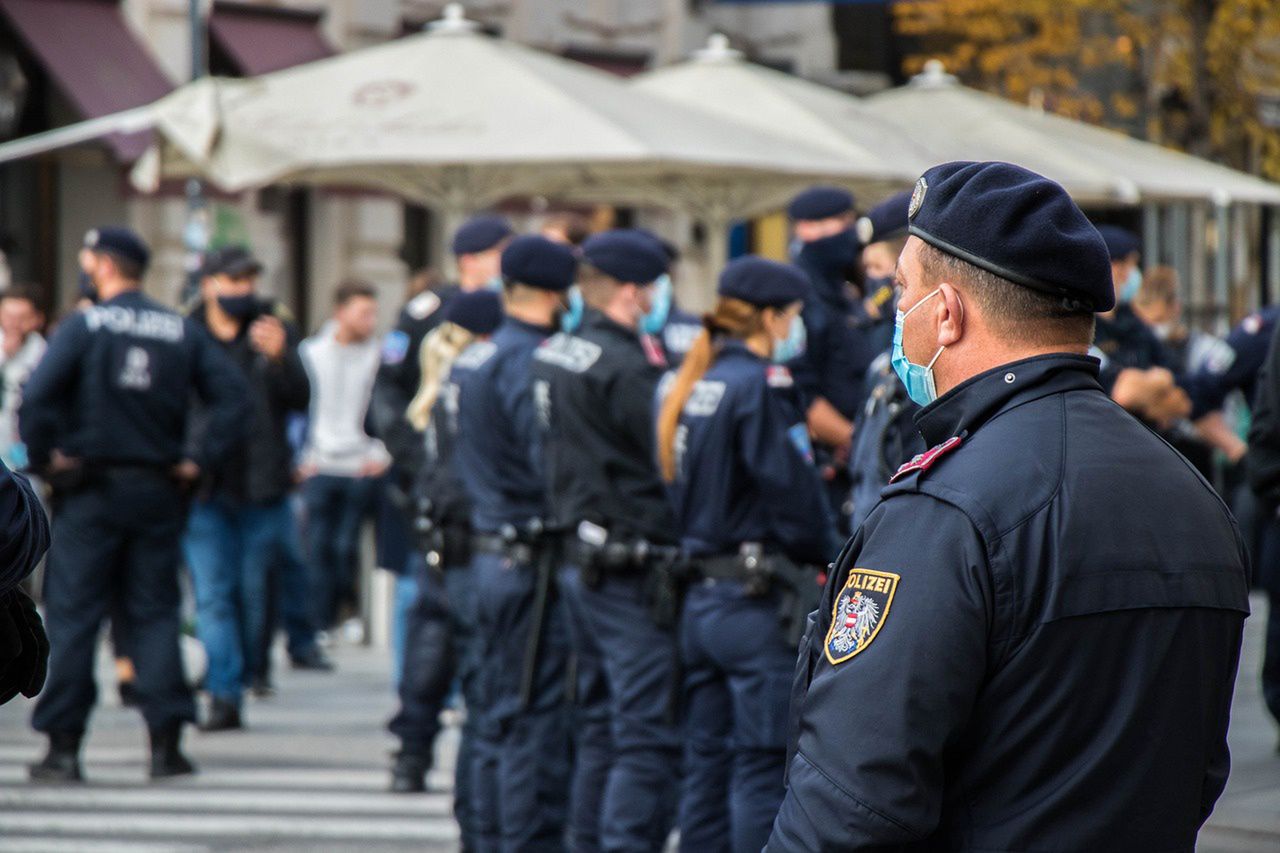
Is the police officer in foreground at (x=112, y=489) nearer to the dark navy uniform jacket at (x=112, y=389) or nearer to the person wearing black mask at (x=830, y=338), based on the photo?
the dark navy uniform jacket at (x=112, y=389)

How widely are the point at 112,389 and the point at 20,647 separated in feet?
17.5

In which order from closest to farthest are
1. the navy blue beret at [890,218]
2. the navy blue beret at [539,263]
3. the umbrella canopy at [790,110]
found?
the navy blue beret at [890,218]
the navy blue beret at [539,263]
the umbrella canopy at [790,110]

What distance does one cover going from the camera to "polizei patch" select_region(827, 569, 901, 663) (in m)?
2.59

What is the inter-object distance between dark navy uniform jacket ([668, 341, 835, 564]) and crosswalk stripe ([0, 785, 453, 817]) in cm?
262

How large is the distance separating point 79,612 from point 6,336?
4.18 m

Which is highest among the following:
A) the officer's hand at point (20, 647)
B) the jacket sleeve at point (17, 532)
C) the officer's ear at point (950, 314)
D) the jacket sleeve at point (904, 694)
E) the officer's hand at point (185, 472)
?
the officer's ear at point (950, 314)

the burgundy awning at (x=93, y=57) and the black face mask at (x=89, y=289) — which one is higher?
the black face mask at (x=89, y=289)

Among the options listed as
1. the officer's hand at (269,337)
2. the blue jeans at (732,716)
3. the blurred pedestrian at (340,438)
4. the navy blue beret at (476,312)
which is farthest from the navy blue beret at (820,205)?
the blurred pedestrian at (340,438)

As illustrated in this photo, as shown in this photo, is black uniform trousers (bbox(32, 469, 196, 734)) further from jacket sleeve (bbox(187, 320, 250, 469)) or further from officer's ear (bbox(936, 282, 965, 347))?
officer's ear (bbox(936, 282, 965, 347))

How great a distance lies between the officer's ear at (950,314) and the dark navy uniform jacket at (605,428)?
3858 millimetres

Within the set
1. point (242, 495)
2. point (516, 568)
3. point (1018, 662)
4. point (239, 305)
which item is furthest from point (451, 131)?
point (1018, 662)

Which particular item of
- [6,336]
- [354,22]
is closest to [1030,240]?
[6,336]

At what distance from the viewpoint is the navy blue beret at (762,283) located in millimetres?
6352

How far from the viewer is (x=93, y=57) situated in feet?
57.8
